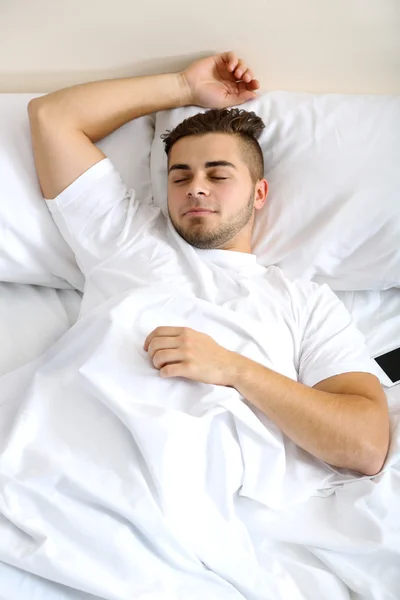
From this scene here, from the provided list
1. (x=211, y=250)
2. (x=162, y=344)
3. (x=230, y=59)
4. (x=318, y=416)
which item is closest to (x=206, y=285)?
(x=211, y=250)

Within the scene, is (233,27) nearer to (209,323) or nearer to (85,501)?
(209,323)

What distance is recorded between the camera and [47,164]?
4.47 ft

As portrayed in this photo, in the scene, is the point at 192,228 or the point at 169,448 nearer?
the point at 169,448

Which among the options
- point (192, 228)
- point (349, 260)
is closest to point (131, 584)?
point (192, 228)

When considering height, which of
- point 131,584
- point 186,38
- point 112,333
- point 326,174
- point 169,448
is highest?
point 186,38

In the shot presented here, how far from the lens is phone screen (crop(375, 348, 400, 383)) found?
1.34 m

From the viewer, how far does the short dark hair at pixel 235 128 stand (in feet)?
4.56

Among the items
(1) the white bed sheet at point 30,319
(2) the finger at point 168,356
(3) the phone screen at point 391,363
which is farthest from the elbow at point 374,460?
(1) the white bed sheet at point 30,319

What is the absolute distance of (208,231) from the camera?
132 centimetres

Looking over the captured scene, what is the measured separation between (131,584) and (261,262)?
2.53 ft

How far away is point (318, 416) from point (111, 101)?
883 mm

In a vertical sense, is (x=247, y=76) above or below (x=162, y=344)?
above

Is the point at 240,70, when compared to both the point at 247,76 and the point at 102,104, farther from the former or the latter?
the point at 102,104

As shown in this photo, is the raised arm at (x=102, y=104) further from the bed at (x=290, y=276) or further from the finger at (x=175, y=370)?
the finger at (x=175, y=370)
